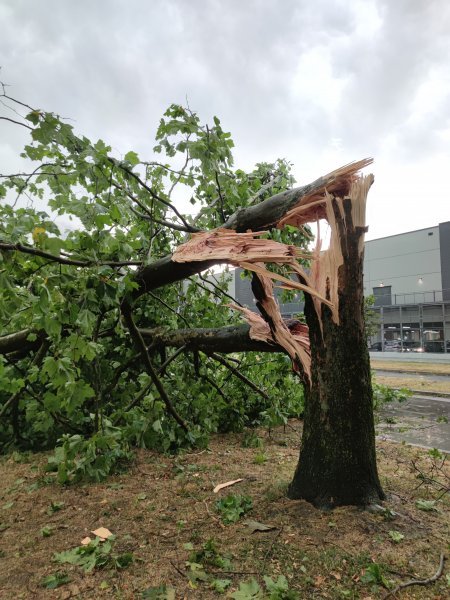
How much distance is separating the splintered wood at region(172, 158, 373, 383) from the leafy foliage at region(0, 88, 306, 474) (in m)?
0.64

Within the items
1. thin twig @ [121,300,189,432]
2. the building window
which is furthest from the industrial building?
thin twig @ [121,300,189,432]

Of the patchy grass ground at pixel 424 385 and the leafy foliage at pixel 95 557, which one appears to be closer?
the leafy foliage at pixel 95 557

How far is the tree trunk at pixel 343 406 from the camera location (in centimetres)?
239

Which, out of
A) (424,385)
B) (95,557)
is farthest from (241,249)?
(424,385)

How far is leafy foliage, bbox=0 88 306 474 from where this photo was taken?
2.25m

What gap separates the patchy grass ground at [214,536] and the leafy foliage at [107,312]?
0.44m

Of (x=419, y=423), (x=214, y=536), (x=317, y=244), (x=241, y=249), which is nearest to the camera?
(x=214, y=536)

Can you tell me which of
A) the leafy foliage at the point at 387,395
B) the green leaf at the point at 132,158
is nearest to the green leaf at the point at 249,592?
the green leaf at the point at 132,158

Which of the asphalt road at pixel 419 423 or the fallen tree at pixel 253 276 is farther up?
the fallen tree at pixel 253 276

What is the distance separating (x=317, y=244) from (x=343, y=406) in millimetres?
1077

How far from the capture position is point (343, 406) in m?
2.43

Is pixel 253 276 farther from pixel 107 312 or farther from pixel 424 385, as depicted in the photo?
pixel 424 385

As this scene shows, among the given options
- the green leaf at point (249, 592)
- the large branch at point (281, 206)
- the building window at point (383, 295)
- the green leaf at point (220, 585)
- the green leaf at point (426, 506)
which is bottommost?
the green leaf at point (220, 585)

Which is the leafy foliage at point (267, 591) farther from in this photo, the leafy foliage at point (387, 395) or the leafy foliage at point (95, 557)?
the leafy foliage at point (387, 395)
